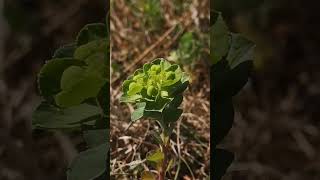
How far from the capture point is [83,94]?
1.40 meters

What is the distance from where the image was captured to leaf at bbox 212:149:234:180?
1.39 metres

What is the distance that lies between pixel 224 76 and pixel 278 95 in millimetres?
182

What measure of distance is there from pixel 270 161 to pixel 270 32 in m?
0.32

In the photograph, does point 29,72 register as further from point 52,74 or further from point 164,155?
point 164,155

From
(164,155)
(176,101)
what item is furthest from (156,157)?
(176,101)

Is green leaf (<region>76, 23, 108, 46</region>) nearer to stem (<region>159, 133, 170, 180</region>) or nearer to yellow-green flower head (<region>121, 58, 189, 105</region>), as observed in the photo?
yellow-green flower head (<region>121, 58, 189, 105</region>)

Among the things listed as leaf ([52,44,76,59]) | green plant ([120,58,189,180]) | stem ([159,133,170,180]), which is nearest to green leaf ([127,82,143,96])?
green plant ([120,58,189,180])

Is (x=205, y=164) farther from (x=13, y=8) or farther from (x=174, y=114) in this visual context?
(x=13, y=8)

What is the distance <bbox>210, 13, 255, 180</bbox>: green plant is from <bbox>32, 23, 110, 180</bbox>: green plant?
255 mm

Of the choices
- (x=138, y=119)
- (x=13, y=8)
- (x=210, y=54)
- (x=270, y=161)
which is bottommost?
(x=270, y=161)

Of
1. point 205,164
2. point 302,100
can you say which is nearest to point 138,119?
point 205,164

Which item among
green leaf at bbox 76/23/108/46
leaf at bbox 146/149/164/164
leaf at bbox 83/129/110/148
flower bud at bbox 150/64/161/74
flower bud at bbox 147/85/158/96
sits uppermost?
green leaf at bbox 76/23/108/46

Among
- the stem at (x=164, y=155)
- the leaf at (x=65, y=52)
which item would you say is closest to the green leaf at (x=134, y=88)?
the stem at (x=164, y=155)

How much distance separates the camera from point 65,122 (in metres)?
1.43
